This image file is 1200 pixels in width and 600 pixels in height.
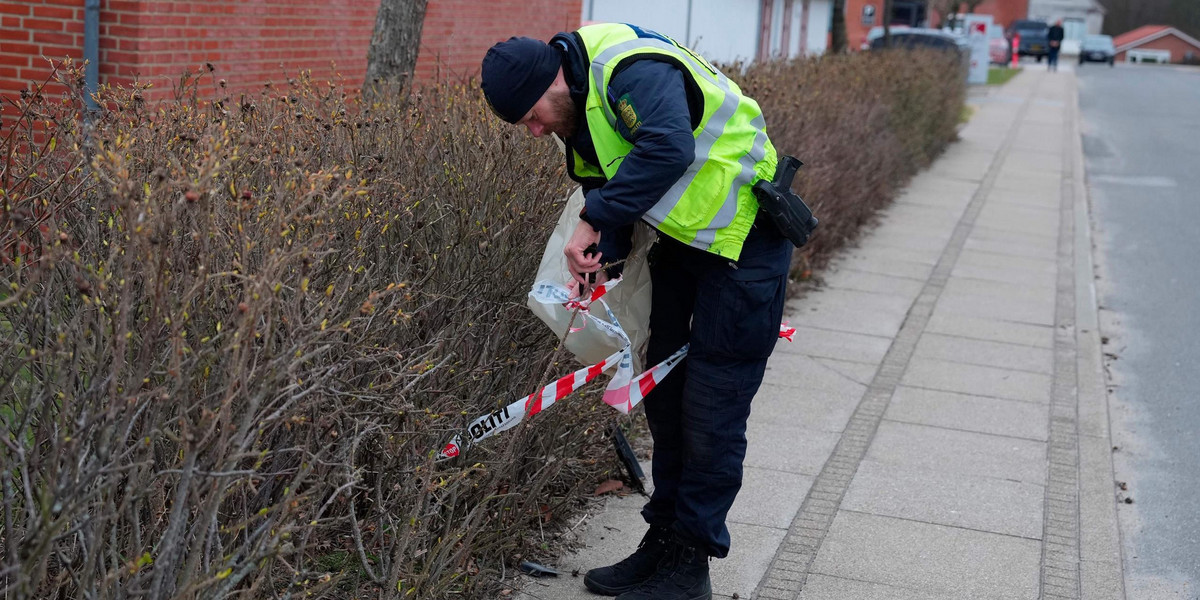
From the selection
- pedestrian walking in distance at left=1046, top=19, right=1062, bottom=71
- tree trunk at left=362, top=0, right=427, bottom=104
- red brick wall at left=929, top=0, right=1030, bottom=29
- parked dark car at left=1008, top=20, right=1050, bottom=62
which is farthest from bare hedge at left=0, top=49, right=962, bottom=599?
red brick wall at left=929, top=0, right=1030, bottom=29

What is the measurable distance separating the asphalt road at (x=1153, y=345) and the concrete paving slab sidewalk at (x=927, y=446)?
14 cm

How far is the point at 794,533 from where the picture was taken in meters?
4.32

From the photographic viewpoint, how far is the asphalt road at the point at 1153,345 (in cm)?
461

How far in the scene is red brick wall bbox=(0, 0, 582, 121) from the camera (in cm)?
735

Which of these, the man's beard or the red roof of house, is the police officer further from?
the red roof of house

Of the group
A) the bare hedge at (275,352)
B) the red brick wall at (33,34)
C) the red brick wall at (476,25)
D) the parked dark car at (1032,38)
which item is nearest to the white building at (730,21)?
the red brick wall at (476,25)

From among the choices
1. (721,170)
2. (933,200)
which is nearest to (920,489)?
(721,170)

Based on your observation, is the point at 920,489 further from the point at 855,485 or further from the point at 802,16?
the point at 802,16

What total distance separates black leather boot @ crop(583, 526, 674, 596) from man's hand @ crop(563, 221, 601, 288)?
2.90 feet

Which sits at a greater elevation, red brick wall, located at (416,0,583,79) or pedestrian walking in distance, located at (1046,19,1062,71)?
pedestrian walking in distance, located at (1046,19,1062,71)

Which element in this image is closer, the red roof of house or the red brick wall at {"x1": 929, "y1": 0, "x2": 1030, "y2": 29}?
the red brick wall at {"x1": 929, "y1": 0, "x2": 1030, "y2": 29}

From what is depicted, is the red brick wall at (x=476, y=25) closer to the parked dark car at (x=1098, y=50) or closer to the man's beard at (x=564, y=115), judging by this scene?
the man's beard at (x=564, y=115)

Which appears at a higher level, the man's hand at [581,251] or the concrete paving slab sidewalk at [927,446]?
the man's hand at [581,251]

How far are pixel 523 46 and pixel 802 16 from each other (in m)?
22.6
